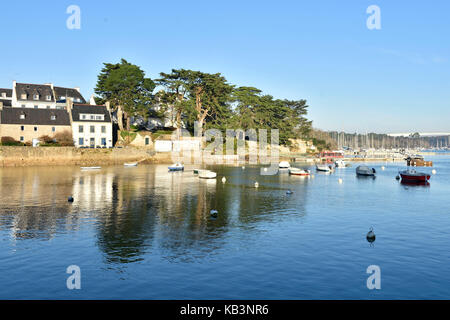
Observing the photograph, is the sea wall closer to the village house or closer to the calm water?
the village house

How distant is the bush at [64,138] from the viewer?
4407 inches

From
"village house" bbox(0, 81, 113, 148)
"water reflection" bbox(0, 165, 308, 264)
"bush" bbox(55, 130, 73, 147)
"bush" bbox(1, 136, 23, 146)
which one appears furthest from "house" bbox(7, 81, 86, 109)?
"water reflection" bbox(0, 165, 308, 264)

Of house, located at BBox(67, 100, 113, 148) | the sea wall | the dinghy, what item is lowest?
the dinghy

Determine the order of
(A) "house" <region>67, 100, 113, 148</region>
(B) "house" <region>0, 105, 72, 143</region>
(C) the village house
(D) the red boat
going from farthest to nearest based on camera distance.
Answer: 1. (A) "house" <region>67, 100, 113, 148</region>
2. (C) the village house
3. (B) "house" <region>0, 105, 72, 143</region>
4. (D) the red boat

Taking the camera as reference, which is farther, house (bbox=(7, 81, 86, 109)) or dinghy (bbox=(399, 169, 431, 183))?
house (bbox=(7, 81, 86, 109))

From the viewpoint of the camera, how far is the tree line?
127 m

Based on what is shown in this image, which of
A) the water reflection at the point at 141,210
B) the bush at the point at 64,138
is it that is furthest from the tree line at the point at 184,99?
the water reflection at the point at 141,210

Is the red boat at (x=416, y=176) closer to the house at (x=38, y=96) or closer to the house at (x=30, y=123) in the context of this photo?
the house at (x=30, y=123)

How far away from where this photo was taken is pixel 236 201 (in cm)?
5594

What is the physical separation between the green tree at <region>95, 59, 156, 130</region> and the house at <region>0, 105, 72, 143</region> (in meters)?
16.7

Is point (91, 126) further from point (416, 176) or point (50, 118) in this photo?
point (416, 176)

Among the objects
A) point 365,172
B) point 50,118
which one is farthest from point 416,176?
point 50,118

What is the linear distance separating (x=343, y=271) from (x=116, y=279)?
47.4ft
